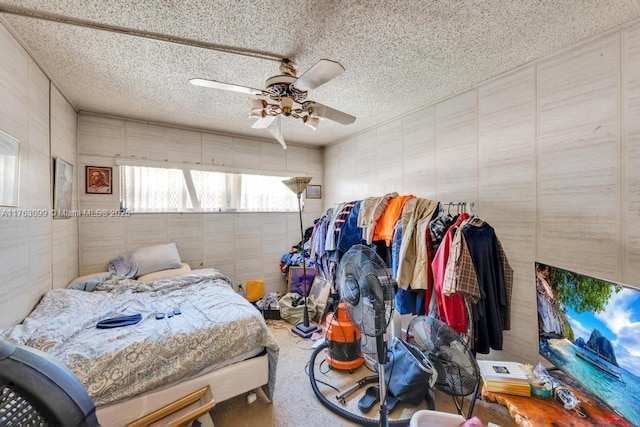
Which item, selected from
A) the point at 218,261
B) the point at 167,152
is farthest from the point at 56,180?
the point at 218,261

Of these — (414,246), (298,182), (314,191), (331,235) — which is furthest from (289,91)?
(314,191)

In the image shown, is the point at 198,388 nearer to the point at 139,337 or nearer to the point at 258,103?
the point at 139,337

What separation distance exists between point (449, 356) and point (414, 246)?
0.85 metres

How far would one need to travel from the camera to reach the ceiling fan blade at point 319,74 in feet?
4.66

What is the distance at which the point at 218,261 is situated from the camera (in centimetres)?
380

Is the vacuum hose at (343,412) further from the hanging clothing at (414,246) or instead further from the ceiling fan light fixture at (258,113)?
the ceiling fan light fixture at (258,113)

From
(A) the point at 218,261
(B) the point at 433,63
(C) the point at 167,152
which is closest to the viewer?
(B) the point at 433,63

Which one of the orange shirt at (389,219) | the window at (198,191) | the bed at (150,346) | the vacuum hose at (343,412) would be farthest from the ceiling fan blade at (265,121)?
the vacuum hose at (343,412)

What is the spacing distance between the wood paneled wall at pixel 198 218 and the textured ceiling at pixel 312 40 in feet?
2.23

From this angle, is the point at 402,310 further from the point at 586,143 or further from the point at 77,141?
the point at 77,141

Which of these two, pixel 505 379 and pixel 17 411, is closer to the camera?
pixel 17 411

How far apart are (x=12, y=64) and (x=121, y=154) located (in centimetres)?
159

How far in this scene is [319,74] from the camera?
1.51 m

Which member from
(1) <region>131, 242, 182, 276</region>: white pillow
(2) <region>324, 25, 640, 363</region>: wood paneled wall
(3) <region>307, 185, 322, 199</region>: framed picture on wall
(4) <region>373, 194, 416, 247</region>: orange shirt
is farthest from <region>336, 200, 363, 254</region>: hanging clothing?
(1) <region>131, 242, 182, 276</region>: white pillow
